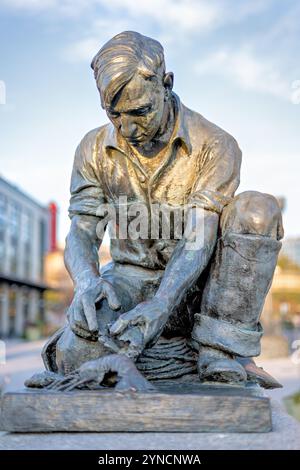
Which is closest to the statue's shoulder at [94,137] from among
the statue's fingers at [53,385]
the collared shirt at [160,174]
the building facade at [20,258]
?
the collared shirt at [160,174]

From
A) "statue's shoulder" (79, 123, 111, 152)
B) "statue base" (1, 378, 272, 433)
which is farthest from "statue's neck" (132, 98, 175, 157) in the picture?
"statue base" (1, 378, 272, 433)

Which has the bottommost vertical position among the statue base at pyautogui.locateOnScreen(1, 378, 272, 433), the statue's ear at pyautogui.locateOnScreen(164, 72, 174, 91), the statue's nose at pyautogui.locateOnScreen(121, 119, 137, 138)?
the statue base at pyautogui.locateOnScreen(1, 378, 272, 433)

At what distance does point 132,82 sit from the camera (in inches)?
111

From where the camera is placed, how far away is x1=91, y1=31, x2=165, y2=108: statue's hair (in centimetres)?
279

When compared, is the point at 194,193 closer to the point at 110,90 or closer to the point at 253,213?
the point at 253,213

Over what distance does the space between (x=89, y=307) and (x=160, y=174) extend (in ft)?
2.60

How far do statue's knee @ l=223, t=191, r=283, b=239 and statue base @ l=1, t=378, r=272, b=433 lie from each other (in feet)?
2.49

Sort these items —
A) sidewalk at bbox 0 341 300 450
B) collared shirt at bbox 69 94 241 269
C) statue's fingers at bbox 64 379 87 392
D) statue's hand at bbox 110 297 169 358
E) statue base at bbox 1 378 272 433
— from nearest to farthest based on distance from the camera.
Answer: sidewalk at bbox 0 341 300 450 < statue base at bbox 1 378 272 433 < statue's fingers at bbox 64 379 87 392 < statue's hand at bbox 110 297 169 358 < collared shirt at bbox 69 94 241 269

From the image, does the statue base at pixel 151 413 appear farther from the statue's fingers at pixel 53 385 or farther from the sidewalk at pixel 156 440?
the statue's fingers at pixel 53 385

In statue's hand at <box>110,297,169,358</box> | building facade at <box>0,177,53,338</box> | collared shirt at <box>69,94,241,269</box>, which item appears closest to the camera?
statue's hand at <box>110,297,169,358</box>

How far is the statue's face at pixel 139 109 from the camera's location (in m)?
2.83

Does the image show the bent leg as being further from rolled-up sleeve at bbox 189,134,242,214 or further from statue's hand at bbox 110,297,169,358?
rolled-up sleeve at bbox 189,134,242,214

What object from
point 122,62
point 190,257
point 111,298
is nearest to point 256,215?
point 190,257

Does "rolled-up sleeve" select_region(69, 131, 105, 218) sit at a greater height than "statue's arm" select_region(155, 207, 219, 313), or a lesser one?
greater
